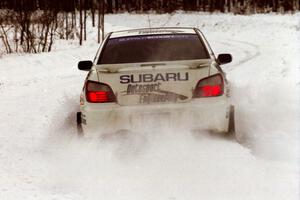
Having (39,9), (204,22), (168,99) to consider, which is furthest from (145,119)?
(204,22)

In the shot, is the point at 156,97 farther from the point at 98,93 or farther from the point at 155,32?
the point at 155,32

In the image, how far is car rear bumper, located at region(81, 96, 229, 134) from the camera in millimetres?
5160

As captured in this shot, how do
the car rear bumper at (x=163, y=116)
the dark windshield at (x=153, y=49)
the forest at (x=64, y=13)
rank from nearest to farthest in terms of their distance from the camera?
the car rear bumper at (x=163, y=116) < the dark windshield at (x=153, y=49) < the forest at (x=64, y=13)

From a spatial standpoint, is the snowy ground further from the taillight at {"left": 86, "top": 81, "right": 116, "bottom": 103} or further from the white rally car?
the taillight at {"left": 86, "top": 81, "right": 116, "bottom": 103}

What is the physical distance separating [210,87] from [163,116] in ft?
1.94

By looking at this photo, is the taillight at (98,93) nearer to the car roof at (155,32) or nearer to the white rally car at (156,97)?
the white rally car at (156,97)

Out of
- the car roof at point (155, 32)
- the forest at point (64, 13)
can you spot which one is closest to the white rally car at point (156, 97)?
the car roof at point (155, 32)

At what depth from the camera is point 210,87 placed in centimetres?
527

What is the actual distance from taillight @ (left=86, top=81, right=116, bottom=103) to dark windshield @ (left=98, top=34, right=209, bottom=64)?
0.68m

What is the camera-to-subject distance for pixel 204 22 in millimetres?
40375

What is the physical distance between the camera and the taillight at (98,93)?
5262 millimetres

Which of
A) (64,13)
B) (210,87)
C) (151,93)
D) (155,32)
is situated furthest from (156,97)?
(64,13)

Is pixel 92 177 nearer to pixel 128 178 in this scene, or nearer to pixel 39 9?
pixel 128 178

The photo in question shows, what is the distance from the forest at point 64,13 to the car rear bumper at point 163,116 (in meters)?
12.6
